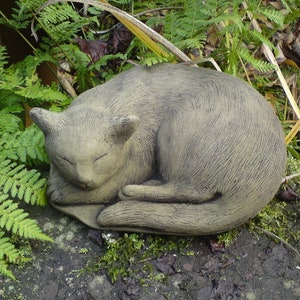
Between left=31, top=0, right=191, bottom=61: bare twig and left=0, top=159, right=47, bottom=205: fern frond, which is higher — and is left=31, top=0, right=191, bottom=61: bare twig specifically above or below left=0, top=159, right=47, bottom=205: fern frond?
above

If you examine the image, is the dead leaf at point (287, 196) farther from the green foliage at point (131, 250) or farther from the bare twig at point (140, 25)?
the bare twig at point (140, 25)

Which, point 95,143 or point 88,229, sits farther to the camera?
point 88,229

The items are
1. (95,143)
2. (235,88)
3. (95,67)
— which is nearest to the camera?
(95,143)

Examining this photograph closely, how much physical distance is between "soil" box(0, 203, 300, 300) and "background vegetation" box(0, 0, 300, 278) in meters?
Result: 0.08

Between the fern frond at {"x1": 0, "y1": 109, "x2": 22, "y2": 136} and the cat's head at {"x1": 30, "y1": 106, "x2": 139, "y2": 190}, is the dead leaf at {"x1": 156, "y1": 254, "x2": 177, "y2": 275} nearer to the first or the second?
the cat's head at {"x1": 30, "y1": 106, "x2": 139, "y2": 190}

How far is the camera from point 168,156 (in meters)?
1.99

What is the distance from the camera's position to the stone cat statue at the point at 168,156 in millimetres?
1927

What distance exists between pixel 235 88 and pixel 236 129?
215mm

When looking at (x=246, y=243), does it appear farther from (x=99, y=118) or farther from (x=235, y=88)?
(x=99, y=118)

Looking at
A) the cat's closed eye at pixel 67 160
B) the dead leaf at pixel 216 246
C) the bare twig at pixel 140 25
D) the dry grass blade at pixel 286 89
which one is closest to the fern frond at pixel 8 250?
the cat's closed eye at pixel 67 160

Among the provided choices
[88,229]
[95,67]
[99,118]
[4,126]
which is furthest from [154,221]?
[95,67]

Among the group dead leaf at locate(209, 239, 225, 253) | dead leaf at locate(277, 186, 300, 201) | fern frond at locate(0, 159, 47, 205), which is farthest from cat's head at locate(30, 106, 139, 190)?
dead leaf at locate(277, 186, 300, 201)

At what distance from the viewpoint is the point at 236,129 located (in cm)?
A: 194

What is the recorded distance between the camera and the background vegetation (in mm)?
2115
